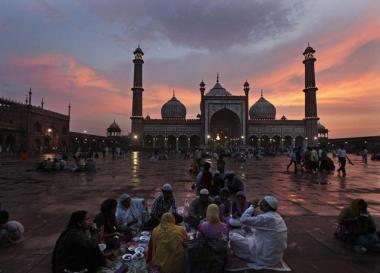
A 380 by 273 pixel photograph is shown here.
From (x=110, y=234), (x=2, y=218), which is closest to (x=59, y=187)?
(x=2, y=218)

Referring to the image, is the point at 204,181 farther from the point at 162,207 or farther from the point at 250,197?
the point at 162,207

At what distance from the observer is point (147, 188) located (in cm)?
961

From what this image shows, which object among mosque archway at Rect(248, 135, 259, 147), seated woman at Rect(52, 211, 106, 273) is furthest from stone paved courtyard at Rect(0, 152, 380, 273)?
mosque archway at Rect(248, 135, 259, 147)

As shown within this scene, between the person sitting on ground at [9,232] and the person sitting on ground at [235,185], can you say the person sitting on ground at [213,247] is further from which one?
the person sitting on ground at [235,185]

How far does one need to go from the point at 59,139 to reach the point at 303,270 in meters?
51.6

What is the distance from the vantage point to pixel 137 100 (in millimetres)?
52688

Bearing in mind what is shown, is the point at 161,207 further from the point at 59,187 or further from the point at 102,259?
the point at 59,187

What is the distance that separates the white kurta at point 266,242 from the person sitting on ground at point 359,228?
122 cm

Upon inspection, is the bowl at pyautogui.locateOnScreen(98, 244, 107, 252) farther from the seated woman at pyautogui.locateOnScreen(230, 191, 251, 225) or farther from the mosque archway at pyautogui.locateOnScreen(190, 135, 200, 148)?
the mosque archway at pyautogui.locateOnScreen(190, 135, 200, 148)

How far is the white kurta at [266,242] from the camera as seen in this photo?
366cm

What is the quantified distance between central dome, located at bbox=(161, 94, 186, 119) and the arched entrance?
7503 mm

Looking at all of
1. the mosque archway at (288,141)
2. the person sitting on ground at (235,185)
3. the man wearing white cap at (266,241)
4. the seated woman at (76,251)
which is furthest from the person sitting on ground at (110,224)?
the mosque archway at (288,141)

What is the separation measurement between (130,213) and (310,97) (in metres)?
52.1

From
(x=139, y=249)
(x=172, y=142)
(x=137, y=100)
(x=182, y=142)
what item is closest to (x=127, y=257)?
(x=139, y=249)
